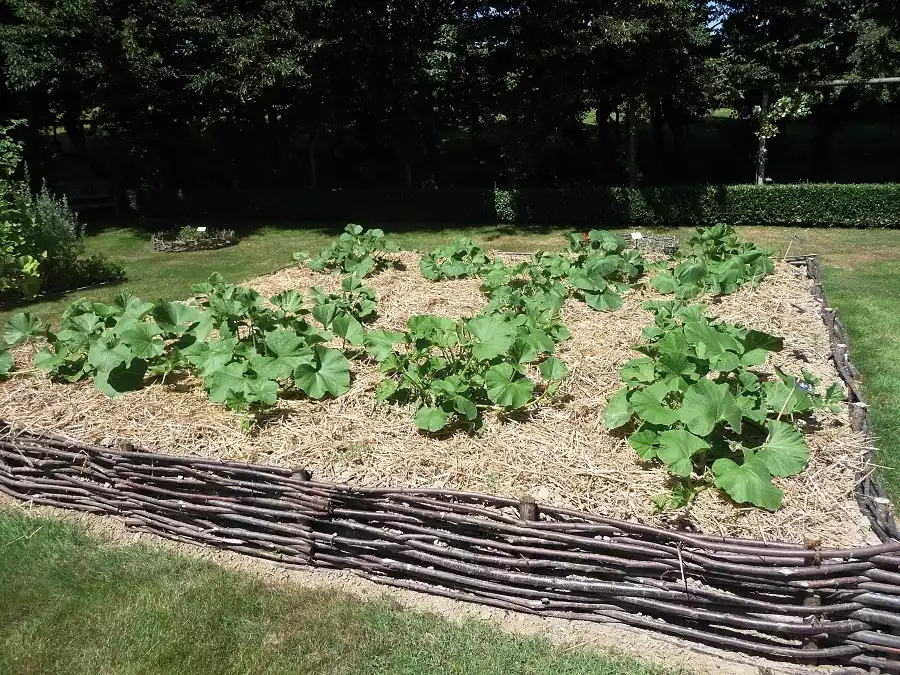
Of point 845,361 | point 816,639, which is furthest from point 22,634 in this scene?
point 845,361

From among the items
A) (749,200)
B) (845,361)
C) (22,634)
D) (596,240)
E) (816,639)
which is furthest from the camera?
(749,200)

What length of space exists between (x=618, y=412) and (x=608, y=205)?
41.2ft

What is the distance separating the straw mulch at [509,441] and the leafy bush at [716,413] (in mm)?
156

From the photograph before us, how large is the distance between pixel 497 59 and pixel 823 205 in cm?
785

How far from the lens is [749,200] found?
586 inches

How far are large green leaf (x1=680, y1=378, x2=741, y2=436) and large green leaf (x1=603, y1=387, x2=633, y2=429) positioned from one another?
0.49 meters

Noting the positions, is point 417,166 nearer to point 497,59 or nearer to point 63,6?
point 497,59

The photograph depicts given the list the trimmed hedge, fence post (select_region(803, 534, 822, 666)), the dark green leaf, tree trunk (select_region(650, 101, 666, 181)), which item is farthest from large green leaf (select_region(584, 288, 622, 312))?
tree trunk (select_region(650, 101, 666, 181))

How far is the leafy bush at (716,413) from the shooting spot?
124 inches

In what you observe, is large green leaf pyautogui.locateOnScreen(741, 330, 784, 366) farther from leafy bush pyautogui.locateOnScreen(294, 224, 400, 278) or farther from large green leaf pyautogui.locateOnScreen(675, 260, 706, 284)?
leafy bush pyautogui.locateOnScreen(294, 224, 400, 278)

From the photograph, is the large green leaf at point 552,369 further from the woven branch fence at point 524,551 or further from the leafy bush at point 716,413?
the woven branch fence at point 524,551

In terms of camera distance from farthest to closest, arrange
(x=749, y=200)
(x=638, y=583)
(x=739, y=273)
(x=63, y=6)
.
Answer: (x=749, y=200)
(x=63, y=6)
(x=739, y=273)
(x=638, y=583)

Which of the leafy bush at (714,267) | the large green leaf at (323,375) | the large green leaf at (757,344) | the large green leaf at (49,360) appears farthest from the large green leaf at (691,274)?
the large green leaf at (49,360)

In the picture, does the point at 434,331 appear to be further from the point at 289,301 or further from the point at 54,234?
the point at 54,234
